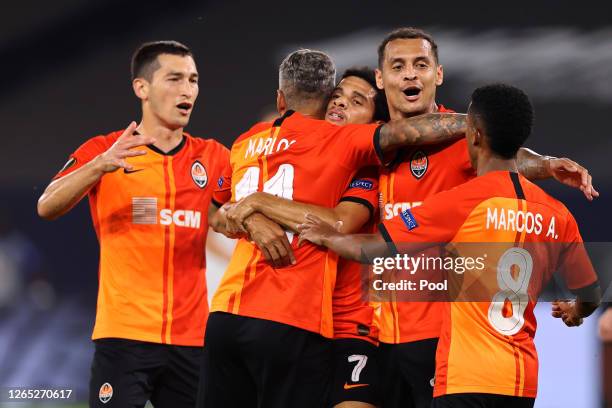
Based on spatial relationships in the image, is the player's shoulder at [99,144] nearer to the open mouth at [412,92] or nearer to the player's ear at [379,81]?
the player's ear at [379,81]

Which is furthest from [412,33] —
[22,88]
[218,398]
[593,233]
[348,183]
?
[22,88]

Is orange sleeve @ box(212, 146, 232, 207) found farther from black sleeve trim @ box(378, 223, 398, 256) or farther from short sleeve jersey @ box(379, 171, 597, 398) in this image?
short sleeve jersey @ box(379, 171, 597, 398)

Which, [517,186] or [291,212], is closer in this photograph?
[517,186]

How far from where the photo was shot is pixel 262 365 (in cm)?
355

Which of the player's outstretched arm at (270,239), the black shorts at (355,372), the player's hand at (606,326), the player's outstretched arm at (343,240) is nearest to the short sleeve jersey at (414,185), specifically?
the black shorts at (355,372)

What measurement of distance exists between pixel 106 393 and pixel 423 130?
2.03 meters

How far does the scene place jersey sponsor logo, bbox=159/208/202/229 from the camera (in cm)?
463

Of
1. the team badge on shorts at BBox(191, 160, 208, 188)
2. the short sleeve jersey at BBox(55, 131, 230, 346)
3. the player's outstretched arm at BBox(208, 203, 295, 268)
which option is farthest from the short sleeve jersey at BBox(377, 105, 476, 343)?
the team badge on shorts at BBox(191, 160, 208, 188)

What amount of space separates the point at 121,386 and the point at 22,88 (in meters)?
3.66

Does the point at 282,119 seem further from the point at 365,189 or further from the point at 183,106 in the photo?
the point at 183,106

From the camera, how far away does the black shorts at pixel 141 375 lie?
434 centimetres

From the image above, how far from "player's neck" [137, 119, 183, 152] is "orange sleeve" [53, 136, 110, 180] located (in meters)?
0.24

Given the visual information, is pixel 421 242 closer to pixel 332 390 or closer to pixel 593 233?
pixel 332 390

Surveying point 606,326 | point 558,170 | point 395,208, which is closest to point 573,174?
point 558,170
